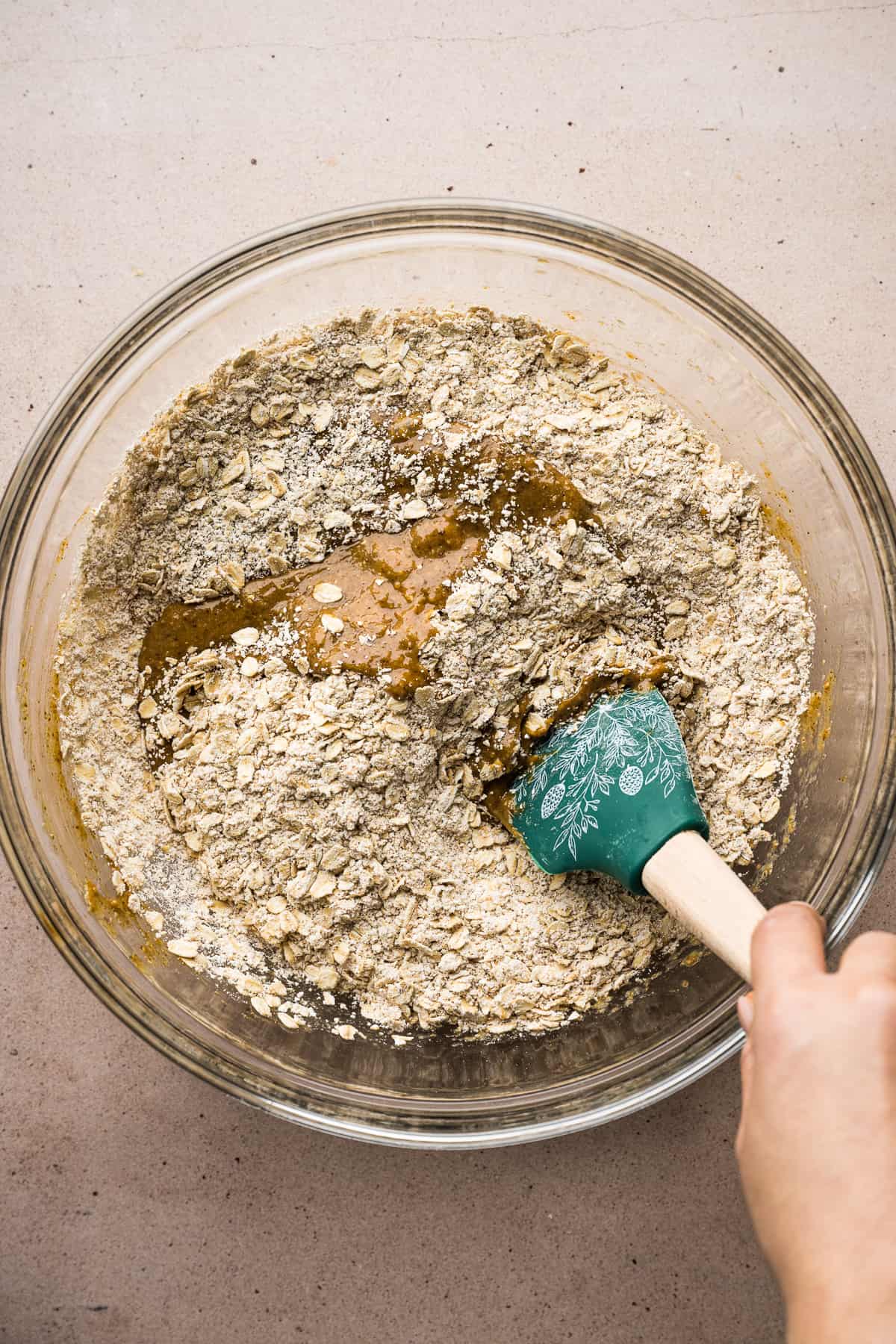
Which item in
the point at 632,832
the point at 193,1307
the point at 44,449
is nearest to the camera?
the point at 632,832

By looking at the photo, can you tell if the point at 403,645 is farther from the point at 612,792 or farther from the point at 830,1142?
the point at 830,1142

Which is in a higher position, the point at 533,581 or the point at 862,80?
the point at 862,80

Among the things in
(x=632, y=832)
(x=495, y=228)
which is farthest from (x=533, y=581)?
(x=495, y=228)

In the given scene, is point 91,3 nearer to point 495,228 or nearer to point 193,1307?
point 495,228

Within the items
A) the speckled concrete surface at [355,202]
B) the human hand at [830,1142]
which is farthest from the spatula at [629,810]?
the speckled concrete surface at [355,202]

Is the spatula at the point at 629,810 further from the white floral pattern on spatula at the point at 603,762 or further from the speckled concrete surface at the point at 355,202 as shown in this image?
the speckled concrete surface at the point at 355,202

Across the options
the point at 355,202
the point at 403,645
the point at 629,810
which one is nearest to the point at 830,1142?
the point at 629,810
